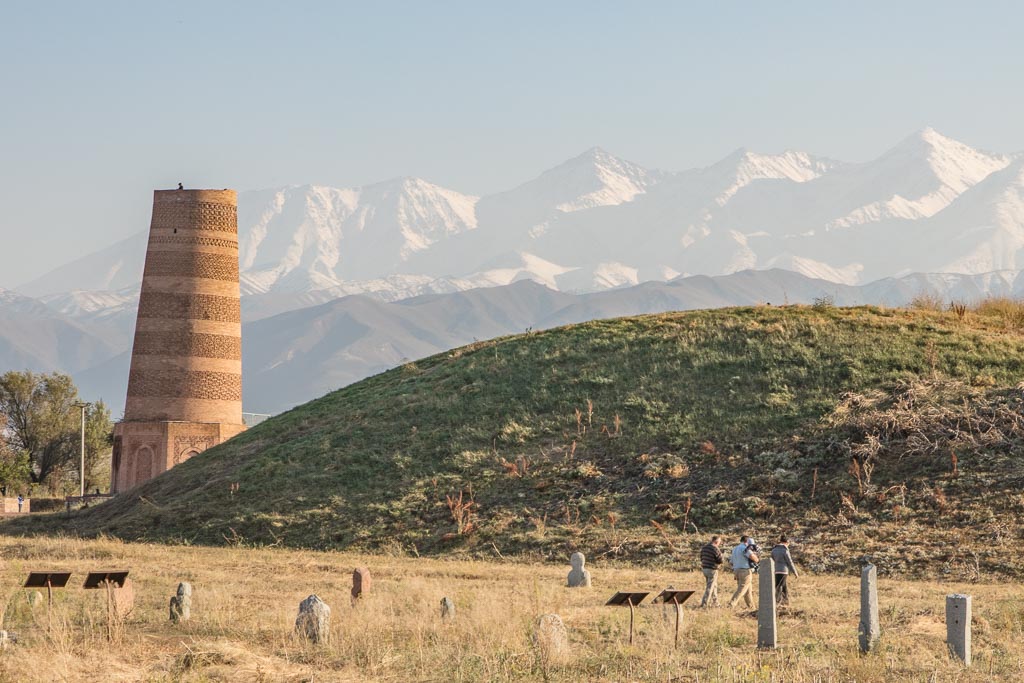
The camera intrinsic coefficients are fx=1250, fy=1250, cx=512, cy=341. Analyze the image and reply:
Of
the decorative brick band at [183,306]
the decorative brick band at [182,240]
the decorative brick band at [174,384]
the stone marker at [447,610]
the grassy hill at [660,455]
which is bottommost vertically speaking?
the stone marker at [447,610]

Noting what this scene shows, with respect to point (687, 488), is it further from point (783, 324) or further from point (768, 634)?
point (768, 634)

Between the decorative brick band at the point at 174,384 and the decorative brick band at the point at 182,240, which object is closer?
the decorative brick band at the point at 174,384

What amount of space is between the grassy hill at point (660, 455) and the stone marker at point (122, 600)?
57.8 feet

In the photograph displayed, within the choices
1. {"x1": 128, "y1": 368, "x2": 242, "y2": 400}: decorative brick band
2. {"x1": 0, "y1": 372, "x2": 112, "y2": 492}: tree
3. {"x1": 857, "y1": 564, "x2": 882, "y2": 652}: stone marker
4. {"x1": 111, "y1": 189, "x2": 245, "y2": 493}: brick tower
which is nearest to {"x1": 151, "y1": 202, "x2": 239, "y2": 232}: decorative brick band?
{"x1": 111, "y1": 189, "x2": 245, "y2": 493}: brick tower

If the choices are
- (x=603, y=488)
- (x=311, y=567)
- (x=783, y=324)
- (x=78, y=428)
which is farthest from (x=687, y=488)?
(x=78, y=428)

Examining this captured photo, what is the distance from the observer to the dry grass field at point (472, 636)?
747 inches

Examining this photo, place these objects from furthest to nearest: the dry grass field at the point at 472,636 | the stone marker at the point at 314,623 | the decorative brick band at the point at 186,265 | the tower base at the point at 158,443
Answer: the decorative brick band at the point at 186,265
the tower base at the point at 158,443
the stone marker at the point at 314,623
the dry grass field at the point at 472,636

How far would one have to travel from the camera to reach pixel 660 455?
48.1m

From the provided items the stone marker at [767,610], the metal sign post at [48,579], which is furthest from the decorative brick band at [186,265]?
the stone marker at [767,610]

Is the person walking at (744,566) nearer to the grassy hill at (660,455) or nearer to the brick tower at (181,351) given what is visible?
the grassy hill at (660,455)

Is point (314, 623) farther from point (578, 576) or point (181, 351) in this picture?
point (181, 351)

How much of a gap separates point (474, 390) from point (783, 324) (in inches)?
626

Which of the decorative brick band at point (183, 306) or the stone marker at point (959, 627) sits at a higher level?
the decorative brick band at point (183, 306)

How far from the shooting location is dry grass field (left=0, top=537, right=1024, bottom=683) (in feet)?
62.2
